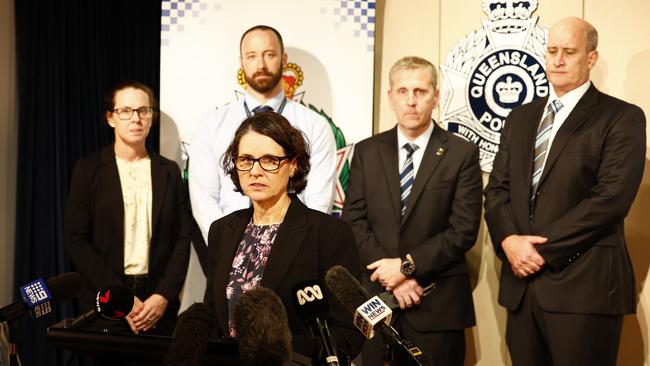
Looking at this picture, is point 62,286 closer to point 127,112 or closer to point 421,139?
point 127,112

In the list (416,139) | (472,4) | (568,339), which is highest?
(472,4)

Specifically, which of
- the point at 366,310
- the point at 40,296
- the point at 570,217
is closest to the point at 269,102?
the point at 570,217

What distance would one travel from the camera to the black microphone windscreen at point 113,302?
2.01 m

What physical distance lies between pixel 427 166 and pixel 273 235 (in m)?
1.81

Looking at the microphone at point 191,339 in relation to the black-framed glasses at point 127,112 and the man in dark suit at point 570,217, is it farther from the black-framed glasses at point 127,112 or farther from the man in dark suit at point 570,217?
the black-framed glasses at point 127,112

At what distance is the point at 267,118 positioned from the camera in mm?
2631

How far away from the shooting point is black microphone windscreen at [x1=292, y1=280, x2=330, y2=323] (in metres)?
1.77

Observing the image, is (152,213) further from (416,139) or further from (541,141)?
(541,141)

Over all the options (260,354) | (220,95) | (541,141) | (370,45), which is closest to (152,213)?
(220,95)

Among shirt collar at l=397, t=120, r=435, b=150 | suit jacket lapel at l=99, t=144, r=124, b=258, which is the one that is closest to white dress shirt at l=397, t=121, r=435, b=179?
shirt collar at l=397, t=120, r=435, b=150

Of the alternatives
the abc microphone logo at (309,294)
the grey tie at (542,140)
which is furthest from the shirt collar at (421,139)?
the abc microphone logo at (309,294)

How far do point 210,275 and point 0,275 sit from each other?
Result: 2.83 meters

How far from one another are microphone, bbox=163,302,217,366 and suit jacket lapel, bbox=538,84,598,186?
8.91ft

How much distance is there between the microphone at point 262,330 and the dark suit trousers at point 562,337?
2599 millimetres
